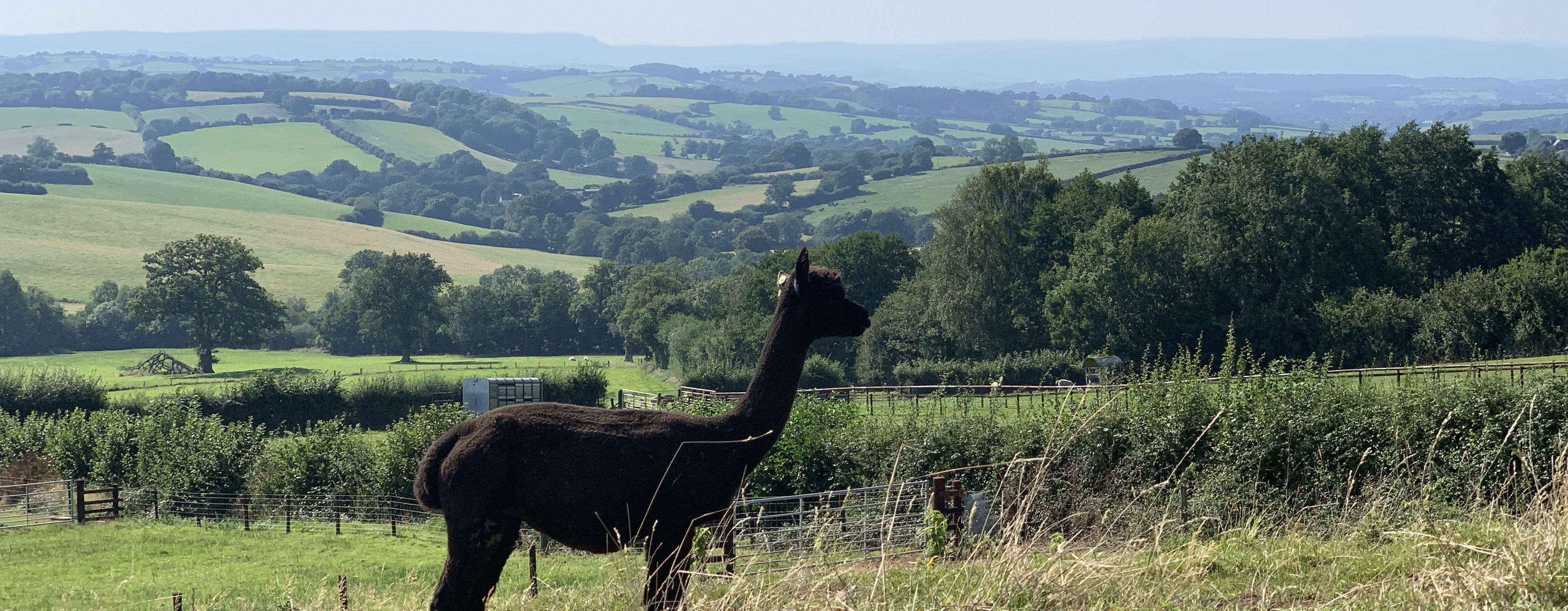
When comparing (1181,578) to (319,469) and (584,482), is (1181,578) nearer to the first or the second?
(584,482)

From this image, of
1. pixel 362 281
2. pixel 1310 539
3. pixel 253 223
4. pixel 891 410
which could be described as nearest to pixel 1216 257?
Result: pixel 891 410

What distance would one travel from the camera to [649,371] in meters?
101

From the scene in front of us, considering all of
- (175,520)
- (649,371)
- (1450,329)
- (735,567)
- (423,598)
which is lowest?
(649,371)

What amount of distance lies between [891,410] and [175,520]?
2370cm

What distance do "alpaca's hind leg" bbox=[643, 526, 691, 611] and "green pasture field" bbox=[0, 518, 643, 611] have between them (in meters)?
1.24

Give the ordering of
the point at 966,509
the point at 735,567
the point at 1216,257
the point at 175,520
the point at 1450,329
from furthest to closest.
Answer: the point at 1216,257, the point at 1450,329, the point at 175,520, the point at 966,509, the point at 735,567

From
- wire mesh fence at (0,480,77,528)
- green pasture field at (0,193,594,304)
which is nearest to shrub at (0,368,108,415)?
wire mesh fence at (0,480,77,528)

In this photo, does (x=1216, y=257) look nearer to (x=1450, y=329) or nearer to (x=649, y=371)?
(x=1450, y=329)

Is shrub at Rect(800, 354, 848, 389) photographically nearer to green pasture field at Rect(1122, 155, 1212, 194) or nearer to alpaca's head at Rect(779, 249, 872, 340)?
alpaca's head at Rect(779, 249, 872, 340)

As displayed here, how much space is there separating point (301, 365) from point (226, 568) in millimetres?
79527

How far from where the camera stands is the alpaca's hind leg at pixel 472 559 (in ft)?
30.0

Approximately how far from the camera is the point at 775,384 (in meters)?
9.73

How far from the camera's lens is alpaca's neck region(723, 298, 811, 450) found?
9.66m

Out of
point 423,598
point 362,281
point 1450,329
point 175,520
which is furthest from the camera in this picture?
point 362,281
